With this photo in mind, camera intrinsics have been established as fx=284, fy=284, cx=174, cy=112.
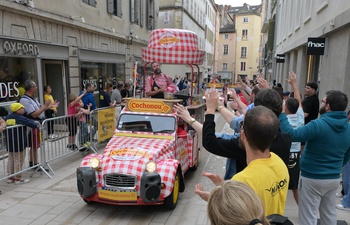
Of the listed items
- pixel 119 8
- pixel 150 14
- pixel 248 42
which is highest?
pixel 248 42

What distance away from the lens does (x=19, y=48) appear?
28.5ft

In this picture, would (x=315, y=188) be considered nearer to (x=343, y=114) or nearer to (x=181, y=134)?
(x=343, y=114)

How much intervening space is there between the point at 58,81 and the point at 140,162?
823cm

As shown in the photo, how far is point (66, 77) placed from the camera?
37.4 feet

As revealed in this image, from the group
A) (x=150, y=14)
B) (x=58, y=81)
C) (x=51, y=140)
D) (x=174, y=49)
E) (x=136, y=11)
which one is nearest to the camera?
(x=51, y=140)

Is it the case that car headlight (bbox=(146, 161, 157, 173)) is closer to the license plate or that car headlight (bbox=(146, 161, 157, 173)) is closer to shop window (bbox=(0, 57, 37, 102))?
the license plate

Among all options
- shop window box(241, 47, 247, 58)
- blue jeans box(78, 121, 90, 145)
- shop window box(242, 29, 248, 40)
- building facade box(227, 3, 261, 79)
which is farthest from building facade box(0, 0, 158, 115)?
shop window box(242, 29, 248, 40)

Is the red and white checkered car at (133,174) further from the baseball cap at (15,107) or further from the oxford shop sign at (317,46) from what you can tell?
the oxford shop sign at (317,46)

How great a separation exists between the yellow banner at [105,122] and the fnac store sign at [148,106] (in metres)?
2.57

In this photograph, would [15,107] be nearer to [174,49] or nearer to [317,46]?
[174,49]

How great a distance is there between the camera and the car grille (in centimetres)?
443

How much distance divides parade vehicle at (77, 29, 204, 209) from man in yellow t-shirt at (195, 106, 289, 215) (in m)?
2.64

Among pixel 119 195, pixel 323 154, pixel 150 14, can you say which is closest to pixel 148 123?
pixel 119 195

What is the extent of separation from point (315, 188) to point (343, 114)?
0.87 meters
